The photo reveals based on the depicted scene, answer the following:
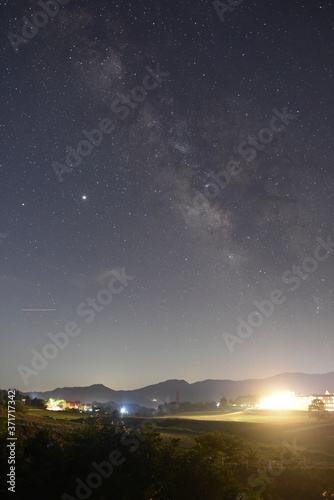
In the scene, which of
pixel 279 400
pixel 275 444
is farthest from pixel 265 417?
pixel 279 400

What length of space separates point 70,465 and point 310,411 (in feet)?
183

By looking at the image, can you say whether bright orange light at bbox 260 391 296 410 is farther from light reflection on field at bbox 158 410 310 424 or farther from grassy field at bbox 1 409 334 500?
grassy field at bbox 1 409 334 500

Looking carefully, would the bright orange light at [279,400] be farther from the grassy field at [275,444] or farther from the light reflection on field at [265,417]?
the grassy field at [275,444]

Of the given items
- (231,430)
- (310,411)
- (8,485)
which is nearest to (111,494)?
(8,485)

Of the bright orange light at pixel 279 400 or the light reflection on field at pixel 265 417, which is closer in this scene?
the light reflection on field at pixel 265 417

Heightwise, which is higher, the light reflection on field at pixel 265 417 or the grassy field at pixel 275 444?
the grassy field at pixel 275 444

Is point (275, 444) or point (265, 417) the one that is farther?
point (265, 417)

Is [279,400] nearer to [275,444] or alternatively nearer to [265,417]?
[265,417]

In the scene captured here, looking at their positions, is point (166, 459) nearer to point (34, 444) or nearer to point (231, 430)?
point (34, 444)

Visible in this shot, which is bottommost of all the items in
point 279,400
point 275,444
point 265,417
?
point 279,400

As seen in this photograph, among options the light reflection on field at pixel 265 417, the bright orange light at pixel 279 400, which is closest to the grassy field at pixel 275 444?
the light reflection on field at pixel 265 417

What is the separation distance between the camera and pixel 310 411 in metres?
61.6

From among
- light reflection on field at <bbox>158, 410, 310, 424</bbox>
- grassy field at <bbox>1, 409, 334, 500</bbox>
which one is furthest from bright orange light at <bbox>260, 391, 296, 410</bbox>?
grassy field at <bbox>1, 409, 334, 500</bbox>

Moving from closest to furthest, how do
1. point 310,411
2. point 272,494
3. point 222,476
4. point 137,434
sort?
point 222,476
point 137,434
point 272,494
point 310,411
